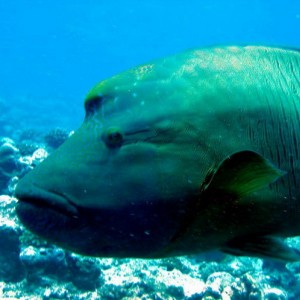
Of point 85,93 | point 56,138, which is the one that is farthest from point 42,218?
point 56,138

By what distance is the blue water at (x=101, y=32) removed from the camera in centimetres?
8438

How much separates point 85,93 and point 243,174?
746 centimetres

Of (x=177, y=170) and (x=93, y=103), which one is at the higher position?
(x=93, y=103)

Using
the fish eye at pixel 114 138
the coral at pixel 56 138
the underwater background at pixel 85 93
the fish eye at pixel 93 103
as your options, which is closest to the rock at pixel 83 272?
the underwater background at pixel 85 93

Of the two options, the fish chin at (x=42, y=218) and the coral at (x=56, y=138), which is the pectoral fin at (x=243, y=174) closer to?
the fish chin at (x=42, y=218)

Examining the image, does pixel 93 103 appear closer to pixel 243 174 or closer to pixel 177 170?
pixel 177 170

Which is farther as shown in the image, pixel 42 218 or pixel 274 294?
pixel 274 294

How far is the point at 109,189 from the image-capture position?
1654 millimetres

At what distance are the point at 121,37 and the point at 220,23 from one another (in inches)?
1285

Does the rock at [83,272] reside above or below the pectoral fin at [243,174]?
below

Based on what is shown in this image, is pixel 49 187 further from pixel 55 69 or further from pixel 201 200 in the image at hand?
pixel 55 69

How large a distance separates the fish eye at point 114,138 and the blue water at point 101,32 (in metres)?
46.9

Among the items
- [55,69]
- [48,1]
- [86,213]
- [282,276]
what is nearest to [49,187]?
[86,213]

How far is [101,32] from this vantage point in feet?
350
